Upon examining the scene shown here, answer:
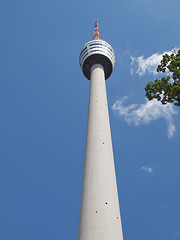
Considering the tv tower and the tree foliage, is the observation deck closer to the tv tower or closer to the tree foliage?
the tv tower

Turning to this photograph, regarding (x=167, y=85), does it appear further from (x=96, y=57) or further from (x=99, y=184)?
(x=96, y=57)

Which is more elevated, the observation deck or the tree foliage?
the observation deck

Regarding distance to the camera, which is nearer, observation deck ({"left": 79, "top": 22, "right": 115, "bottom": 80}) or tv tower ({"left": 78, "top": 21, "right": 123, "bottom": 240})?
tv tower ({"left": 78, "top": 21, "right": 123, "bottom": 240})

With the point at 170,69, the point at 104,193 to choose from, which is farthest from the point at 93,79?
the point at 104,193

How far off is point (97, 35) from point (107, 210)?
54341 mm

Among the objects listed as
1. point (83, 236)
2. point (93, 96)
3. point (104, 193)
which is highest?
point (93, 96)

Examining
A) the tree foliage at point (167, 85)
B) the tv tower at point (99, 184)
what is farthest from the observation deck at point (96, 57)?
the tree foliage at point (167, 85)

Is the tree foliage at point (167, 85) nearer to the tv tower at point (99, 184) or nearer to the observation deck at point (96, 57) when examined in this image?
the tv tower at point (99, 184)

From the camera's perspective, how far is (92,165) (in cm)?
2581

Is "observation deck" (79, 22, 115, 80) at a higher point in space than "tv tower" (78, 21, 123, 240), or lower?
higher

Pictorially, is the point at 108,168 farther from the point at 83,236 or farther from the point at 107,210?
the point at 83,236

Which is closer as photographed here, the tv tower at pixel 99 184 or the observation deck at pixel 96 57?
the tv tower at pixel 99 184

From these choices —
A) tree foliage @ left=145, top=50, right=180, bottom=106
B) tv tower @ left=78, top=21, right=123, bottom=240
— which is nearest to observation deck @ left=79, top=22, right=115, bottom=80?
tv tower @ left=78, top=21, right=123, bottom=240

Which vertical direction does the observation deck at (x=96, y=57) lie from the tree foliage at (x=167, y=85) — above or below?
above
